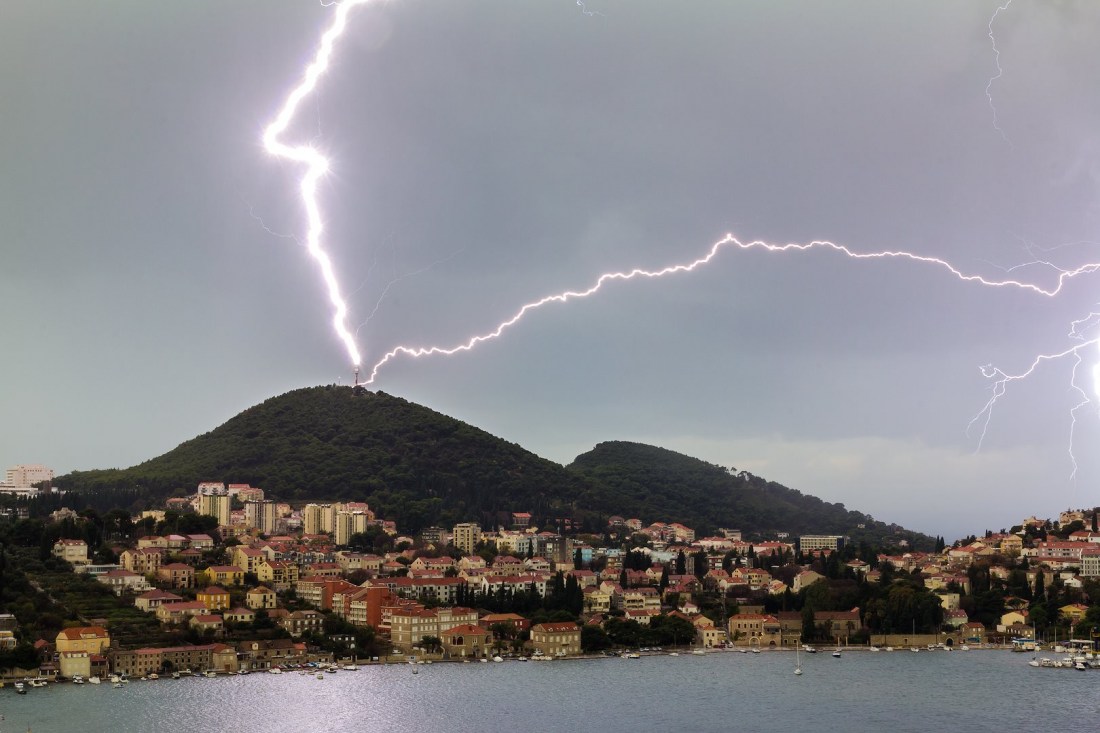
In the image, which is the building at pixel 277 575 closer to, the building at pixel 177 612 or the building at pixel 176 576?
the building at pixel 176 576

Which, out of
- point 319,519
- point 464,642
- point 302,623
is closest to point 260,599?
point 302,623

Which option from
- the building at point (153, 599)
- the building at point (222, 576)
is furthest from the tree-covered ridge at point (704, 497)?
the building at point (153, 599)

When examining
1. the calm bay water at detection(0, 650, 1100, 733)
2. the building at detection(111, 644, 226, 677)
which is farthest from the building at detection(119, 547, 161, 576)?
the calm bay water at detection(0, 650, 1100, 733)

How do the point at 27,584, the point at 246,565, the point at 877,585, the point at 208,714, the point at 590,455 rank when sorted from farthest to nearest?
the point at 590,455 → the point at 877,585 → the point at 246,565 → the point at 27,584 → the point at 208,714

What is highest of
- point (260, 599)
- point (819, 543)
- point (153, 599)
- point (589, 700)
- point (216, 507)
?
point (216, 507)

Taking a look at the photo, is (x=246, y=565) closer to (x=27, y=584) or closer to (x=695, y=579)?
(x=27, y=584)

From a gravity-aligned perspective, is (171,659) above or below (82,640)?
below

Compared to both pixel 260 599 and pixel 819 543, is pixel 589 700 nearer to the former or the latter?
pixel 260 599

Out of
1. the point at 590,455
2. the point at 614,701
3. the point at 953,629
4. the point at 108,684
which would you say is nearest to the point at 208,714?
the point at 108,684
